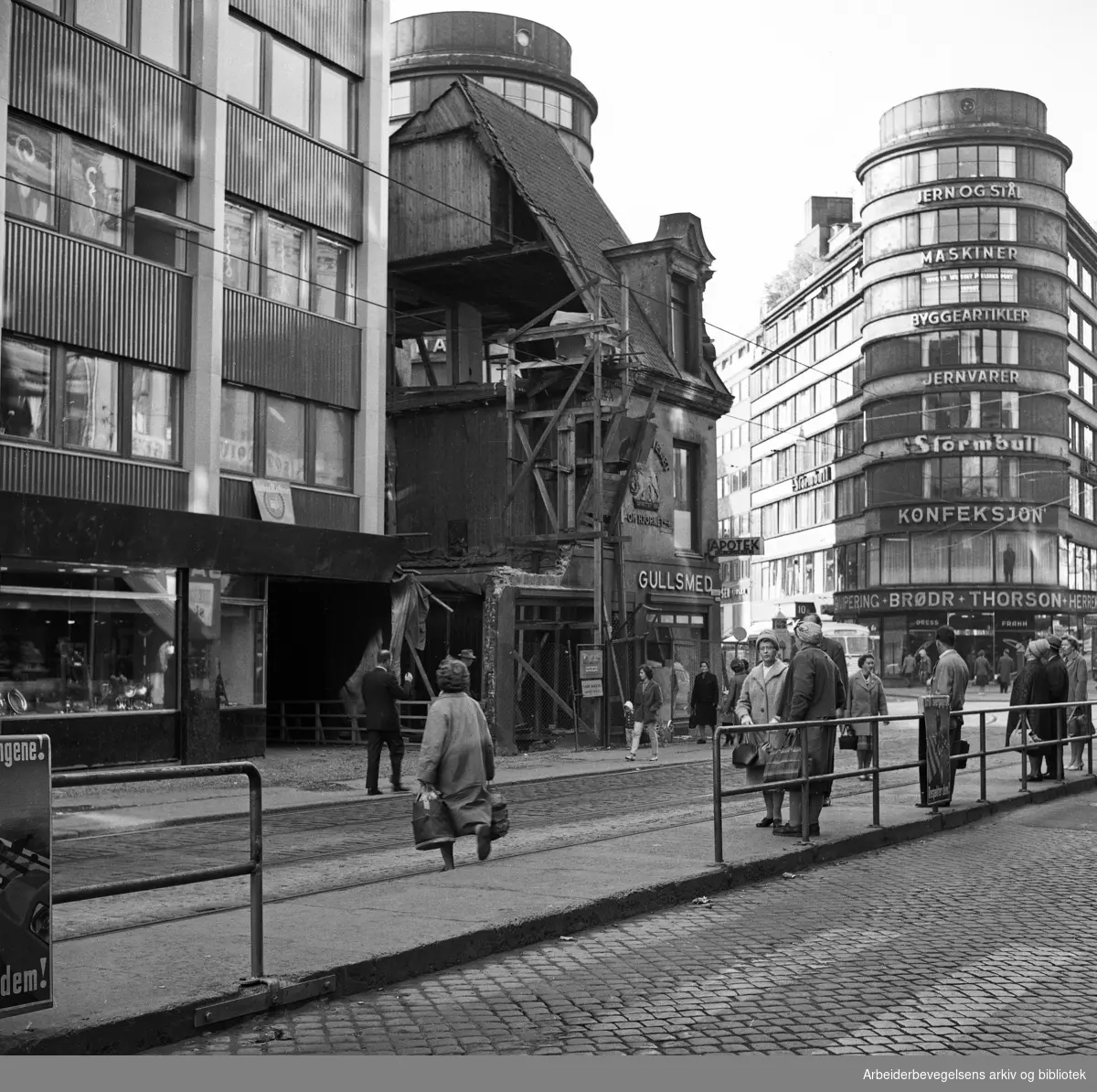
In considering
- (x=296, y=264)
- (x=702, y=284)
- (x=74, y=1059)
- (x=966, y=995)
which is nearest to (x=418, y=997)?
(x=74, y=1059)

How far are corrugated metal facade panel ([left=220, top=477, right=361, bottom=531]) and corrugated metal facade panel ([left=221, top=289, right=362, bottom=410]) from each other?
5.28ft

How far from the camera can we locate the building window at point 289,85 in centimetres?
2389

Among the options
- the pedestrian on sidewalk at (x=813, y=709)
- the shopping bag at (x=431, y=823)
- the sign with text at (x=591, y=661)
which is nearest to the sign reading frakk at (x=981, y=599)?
the sign with text at (x=591, y=661)

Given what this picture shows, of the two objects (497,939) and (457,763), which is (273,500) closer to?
(457,763)

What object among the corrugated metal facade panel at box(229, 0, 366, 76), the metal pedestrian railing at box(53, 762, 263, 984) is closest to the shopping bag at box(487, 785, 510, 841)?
the metal pedestrian railing at box(53, 762, 263, 984)

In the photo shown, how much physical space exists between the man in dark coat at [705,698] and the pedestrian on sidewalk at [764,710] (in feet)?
44.9

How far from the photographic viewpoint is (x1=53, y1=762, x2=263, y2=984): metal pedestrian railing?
6.14m

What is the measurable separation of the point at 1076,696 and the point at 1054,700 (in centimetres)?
274

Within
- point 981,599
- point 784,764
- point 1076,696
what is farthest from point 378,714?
point 981,599

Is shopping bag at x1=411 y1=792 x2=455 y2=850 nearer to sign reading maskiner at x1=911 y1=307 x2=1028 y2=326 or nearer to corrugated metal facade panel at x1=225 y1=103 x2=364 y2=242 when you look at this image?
corrugated metal facade panel at x1=225 y1=103 x2=364 y2=242

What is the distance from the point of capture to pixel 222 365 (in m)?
23.3

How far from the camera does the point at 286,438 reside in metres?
24.8

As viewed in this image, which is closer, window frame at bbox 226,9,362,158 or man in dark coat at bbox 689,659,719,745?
window frame at bbox 226,9,362,158

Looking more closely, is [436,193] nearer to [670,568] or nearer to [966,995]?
[670,568]
